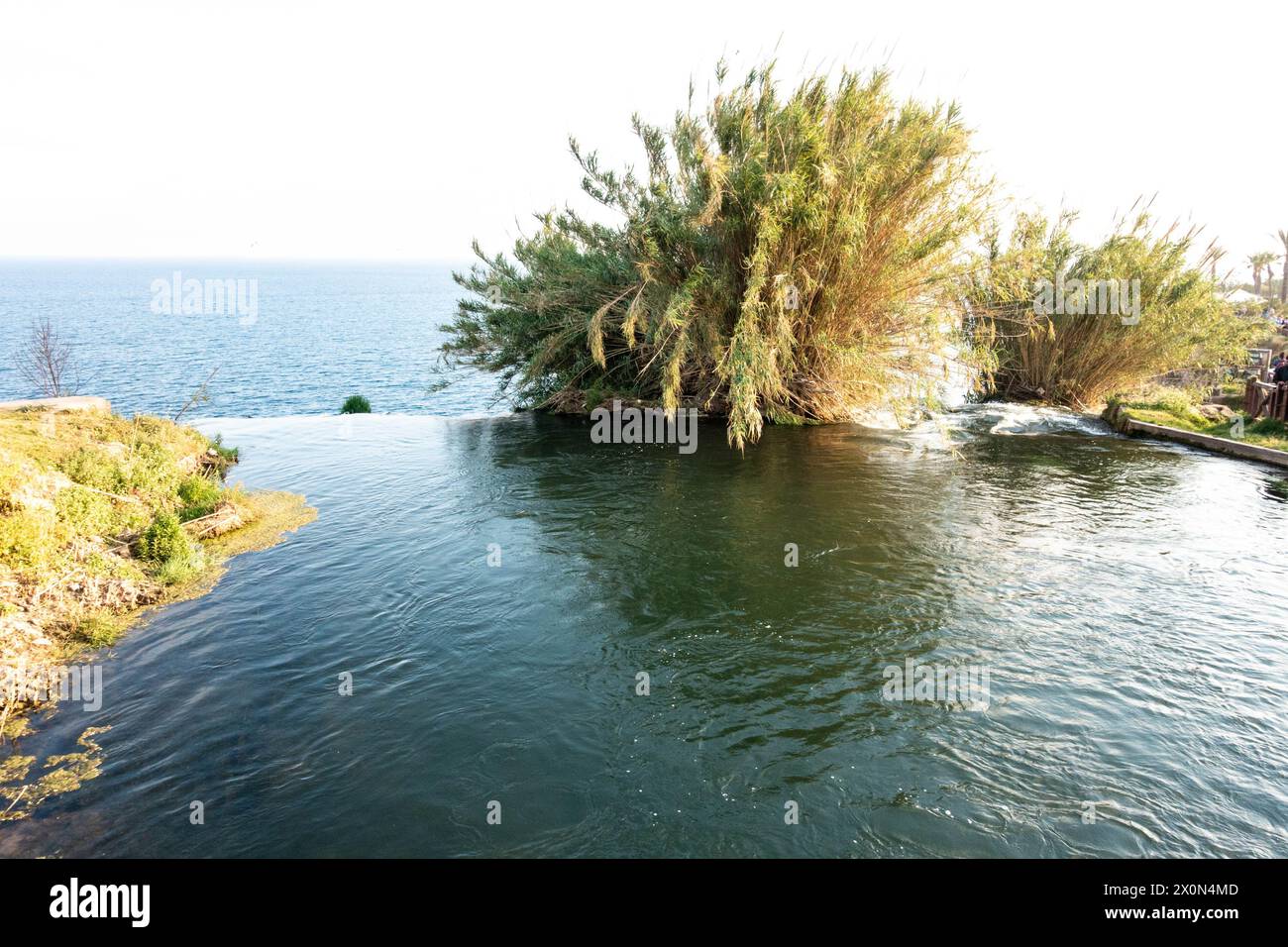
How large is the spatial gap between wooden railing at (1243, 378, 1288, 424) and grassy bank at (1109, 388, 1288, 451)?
1.23ft

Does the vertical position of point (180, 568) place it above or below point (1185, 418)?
below

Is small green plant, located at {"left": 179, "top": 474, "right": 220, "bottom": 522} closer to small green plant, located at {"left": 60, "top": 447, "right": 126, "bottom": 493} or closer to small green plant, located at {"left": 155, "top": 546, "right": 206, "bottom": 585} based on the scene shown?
small green plant, located at {"left": 60, "top": 447, "right": 126, "bottom": 493}

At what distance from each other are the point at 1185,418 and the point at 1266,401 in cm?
186

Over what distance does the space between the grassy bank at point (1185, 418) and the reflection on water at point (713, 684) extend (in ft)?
15.5

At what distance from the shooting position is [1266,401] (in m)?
19.5

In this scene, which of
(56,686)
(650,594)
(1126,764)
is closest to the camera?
(1126,764)

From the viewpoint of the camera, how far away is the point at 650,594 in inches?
399

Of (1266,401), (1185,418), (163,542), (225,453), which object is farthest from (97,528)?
(1266,401)

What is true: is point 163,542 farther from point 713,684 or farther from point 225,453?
Answer: point 713,684

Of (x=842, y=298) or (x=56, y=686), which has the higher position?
(x=842, y=298)
